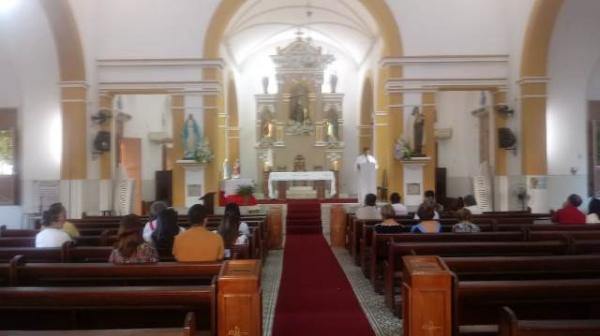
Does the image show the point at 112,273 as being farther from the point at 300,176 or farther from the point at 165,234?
the point at 300,176

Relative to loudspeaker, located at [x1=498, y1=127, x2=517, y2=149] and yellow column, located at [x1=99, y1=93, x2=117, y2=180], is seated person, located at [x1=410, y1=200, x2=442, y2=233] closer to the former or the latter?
loudspeaker, located at [x1=498, y1=127, x2=517, y2=149]

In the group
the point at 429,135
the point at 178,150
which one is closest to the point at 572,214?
the point at 429,135

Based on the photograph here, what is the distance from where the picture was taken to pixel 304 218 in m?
15.2

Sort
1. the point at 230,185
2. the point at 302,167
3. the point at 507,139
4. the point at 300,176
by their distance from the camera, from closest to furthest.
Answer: the point at 507,139, the point at 230,185, the point at 300,176, the point at 302,167

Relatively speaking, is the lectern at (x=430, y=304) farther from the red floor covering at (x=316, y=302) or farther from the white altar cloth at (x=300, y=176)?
the white altar cloth at (x=300, y=176)

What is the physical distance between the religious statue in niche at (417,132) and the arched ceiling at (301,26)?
3860mm

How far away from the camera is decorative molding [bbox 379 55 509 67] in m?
14.7

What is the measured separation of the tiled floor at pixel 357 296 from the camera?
5600 mm

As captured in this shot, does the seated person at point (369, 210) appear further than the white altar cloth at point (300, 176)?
No

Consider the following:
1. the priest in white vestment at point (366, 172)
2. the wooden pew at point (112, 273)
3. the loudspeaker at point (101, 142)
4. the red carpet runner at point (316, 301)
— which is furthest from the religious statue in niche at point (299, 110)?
the wooden pew at point (112, 273)

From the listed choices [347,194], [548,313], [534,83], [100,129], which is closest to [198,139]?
[100,129]

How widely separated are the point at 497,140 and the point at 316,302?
941 centimetres

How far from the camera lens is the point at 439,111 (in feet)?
64.1

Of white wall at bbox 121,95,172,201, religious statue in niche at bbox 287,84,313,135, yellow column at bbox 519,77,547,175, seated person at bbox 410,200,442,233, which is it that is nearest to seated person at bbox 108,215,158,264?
seated person at bbox 410,200,442,233
